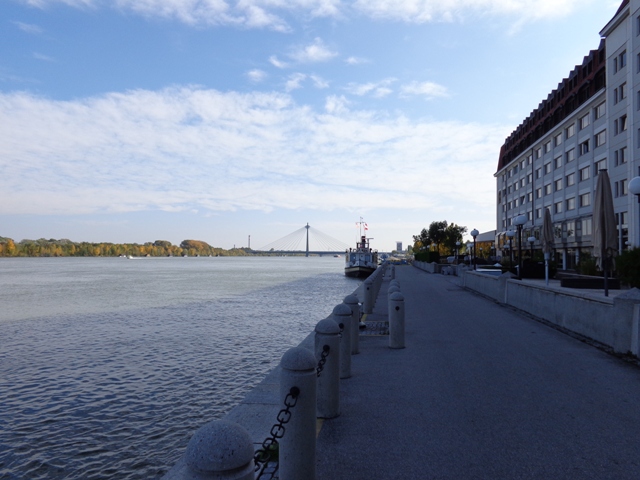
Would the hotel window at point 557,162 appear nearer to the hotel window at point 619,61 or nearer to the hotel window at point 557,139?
the hotel window at point 557,139

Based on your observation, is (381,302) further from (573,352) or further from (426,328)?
(573,352)

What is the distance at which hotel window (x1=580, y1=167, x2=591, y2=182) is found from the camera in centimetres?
5002

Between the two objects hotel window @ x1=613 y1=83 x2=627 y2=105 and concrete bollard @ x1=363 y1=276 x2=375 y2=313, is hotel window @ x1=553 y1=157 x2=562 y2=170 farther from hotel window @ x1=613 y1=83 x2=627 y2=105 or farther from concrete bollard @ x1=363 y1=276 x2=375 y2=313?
concrete bollard @ x1=363 y1=276 x2=375 y2=313

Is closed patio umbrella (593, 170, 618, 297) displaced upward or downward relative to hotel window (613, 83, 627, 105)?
downward

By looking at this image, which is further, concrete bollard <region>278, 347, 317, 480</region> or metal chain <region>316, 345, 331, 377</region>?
metal chain <region>316, 345, 331, 377</region>

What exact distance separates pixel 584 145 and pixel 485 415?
174 feet

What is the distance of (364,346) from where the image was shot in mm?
11211

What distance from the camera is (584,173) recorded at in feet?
168

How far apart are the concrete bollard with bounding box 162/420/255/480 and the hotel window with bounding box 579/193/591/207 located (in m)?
54.4

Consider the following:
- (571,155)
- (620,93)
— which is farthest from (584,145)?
(620,93)

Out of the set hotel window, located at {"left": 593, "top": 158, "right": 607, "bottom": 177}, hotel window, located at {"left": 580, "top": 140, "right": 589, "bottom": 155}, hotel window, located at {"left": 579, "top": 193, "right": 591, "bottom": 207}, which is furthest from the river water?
hotel window, located at {"left": 580, "top": 140, "right": 589, "bottom": 155}

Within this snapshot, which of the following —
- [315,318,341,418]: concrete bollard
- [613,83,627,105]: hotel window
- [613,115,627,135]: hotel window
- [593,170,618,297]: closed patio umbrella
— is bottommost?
[315,318,341,418]: concrete bollard

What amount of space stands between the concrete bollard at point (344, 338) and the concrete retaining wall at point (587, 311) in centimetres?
521

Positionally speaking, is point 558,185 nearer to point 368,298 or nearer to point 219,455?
point 368,298
